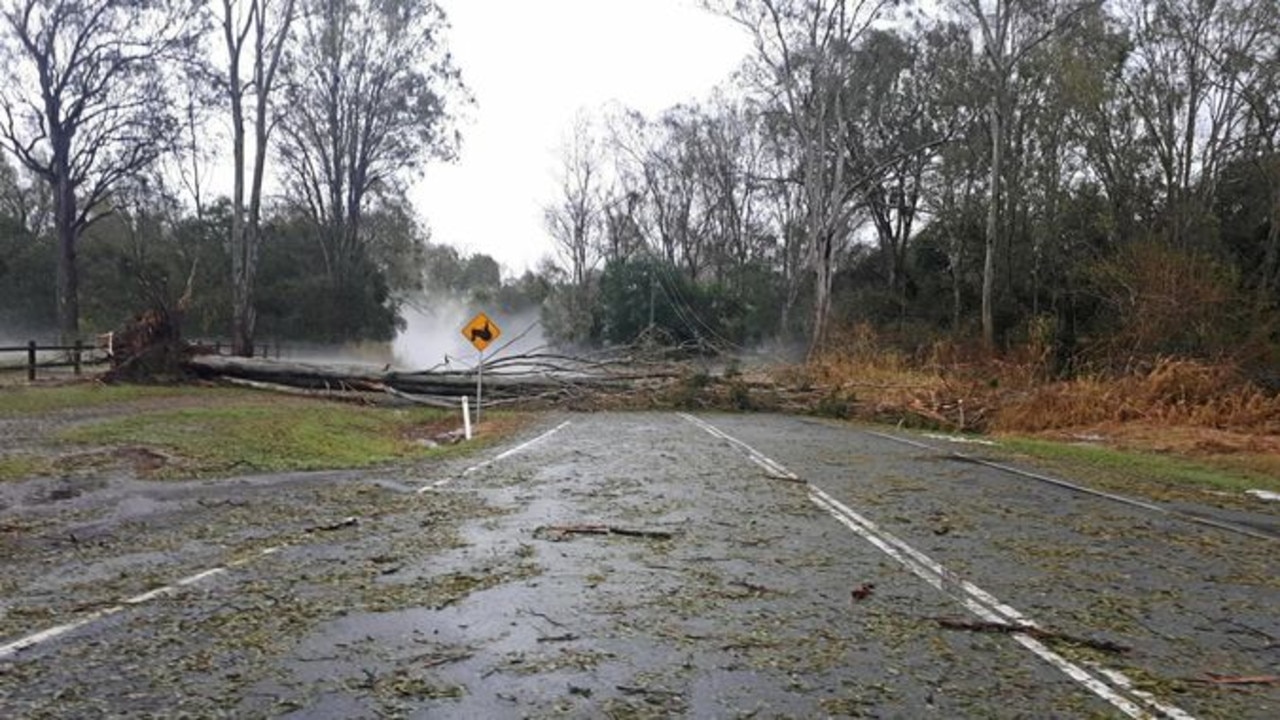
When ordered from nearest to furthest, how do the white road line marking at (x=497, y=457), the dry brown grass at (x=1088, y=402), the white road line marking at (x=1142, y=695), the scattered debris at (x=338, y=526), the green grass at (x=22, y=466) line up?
the white road line marking at (x=1142, y=695) → the scattered debris at (x=338, y=526) → the green grass at (x=22, y=466) → the white road line marking at (x=497, y=457) → the dry brown grass at (x=1088, y=402)

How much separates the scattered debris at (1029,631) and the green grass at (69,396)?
17.5m

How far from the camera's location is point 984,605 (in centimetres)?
591

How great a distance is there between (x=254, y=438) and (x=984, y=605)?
12.4 meters

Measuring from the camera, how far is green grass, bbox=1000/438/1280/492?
A: 1288cm

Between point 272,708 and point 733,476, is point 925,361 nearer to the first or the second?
point 733,476

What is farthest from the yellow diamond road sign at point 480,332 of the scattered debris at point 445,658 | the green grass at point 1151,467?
the scattered debris at point 445,658

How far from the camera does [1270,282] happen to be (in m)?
31.8

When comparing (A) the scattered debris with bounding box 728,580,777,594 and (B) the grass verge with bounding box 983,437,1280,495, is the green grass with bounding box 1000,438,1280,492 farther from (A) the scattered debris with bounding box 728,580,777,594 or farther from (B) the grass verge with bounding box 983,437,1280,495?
(A) the scattered debris with bounding box 728,580,777,594

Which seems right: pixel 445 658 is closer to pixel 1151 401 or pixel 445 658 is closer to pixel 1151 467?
pixel 1151 467

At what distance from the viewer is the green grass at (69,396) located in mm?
17953

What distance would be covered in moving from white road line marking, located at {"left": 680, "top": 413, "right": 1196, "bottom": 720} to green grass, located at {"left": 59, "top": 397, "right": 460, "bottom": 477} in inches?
306

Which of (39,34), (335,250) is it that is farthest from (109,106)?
(335,250)

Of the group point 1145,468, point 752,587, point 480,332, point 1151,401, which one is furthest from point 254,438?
point 1151,401

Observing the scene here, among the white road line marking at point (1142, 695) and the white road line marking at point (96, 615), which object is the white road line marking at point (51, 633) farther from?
the white road line marking at point (1142, 695)
